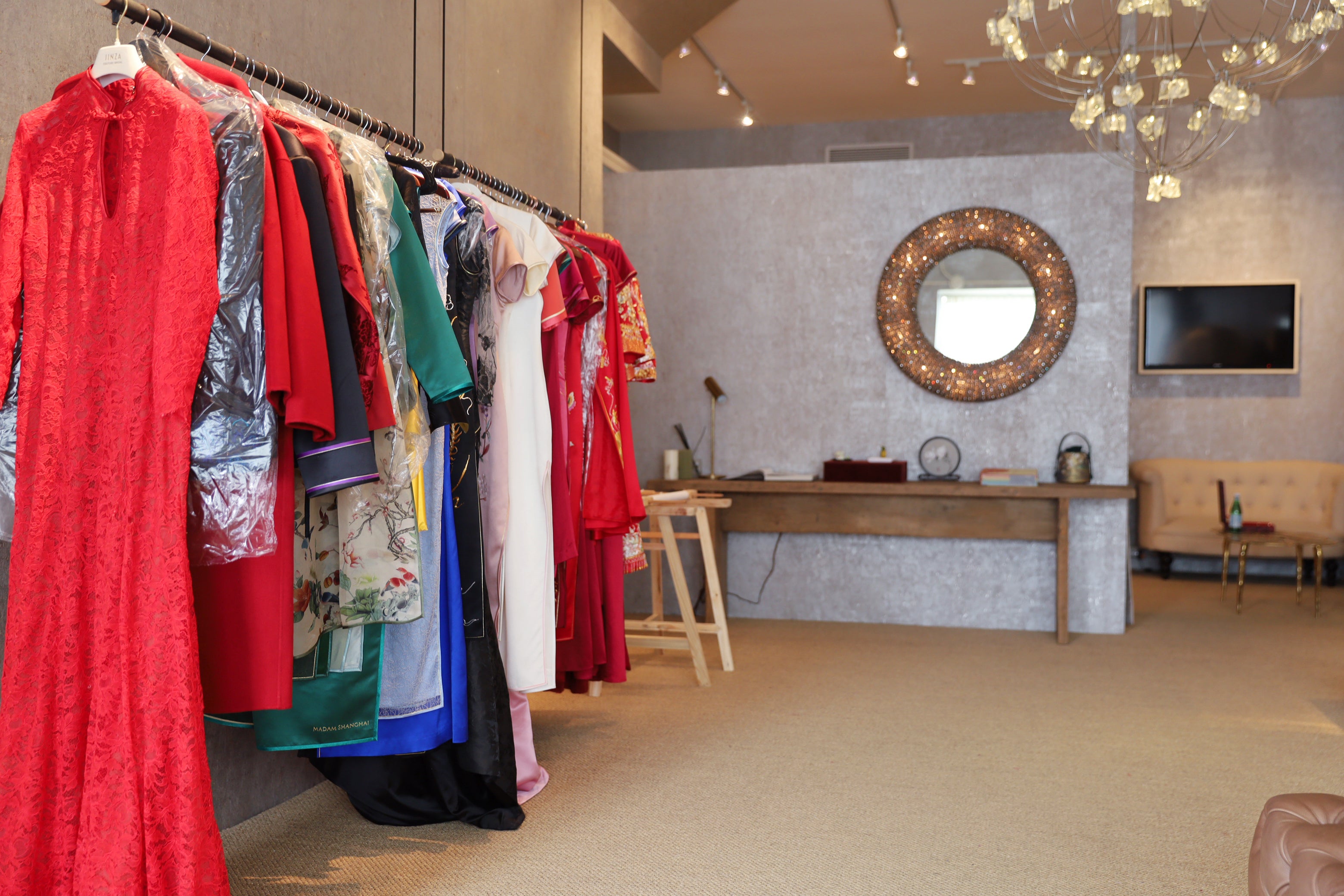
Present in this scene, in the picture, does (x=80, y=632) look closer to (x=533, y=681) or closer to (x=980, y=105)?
(x=533, y=681)

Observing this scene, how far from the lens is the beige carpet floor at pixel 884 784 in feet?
7.26

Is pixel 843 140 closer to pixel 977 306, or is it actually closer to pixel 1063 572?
pixel 977 306

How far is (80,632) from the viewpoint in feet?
5.07

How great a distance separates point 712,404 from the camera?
541 cm

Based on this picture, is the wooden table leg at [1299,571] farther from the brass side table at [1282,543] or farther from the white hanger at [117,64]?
the white hanger at [117,64]

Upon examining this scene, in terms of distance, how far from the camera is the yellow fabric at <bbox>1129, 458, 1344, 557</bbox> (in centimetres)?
660

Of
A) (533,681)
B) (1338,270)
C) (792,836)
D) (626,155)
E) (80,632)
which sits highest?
(626,155)

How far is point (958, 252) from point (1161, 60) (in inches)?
64.8

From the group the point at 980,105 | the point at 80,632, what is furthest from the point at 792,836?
the point at 980,105

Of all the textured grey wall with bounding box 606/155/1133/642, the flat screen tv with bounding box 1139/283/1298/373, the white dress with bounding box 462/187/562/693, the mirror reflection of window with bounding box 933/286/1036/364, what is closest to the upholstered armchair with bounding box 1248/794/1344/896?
the white dress with bounding box 462/187/562/693

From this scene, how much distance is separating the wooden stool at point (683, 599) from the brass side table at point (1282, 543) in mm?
3331

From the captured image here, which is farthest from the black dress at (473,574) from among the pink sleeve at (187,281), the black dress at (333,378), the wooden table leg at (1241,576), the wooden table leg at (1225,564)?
the wooden table leg at (1225,564)

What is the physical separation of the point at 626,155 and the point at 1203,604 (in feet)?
17.4

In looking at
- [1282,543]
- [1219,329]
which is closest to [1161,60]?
[1282,543]
